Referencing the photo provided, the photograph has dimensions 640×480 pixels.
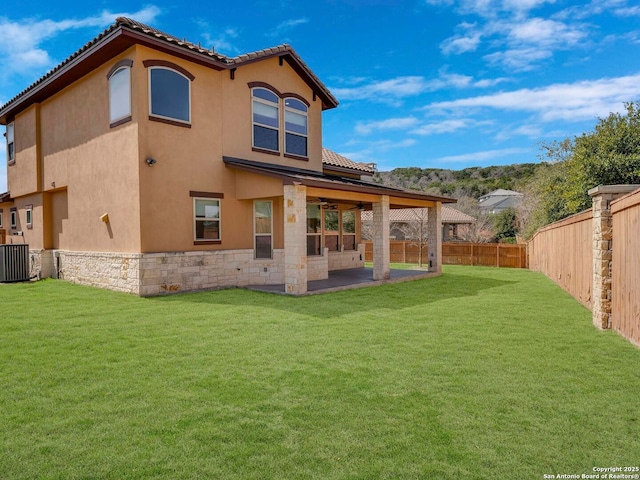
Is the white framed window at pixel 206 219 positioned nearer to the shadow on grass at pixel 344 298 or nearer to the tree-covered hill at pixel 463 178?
Answer: the shadow on grass at pixel 344 298

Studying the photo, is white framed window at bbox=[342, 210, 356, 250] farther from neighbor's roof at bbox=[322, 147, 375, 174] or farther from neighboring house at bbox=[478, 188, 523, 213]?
neighboring house at bbox=[478, 188, 523, 213]

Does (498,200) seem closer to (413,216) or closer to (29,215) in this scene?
(413,216)

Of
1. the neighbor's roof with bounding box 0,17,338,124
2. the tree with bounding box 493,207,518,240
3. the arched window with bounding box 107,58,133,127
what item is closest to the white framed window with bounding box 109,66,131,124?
the arched window with bounding box 107,58,133,127

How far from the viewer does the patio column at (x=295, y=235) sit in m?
11.4

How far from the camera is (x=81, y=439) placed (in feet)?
11.4

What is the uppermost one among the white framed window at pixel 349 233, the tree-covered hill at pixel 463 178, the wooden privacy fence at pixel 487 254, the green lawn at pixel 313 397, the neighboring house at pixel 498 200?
the tree-covered hill at pixel 463 178

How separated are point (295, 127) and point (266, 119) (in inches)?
55.6

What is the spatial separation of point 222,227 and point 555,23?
14.3 m

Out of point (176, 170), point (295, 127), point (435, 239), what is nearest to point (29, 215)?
point (176, 170)

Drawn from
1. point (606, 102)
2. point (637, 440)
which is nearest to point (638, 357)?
point (637, 440)

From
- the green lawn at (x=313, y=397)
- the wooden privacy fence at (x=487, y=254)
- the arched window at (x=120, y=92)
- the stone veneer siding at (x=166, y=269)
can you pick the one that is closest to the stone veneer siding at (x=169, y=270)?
the stone veneer siding at (x=166, y=269)

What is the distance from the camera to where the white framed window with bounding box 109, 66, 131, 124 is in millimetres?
11734

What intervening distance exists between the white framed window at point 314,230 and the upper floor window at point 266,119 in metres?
2.75

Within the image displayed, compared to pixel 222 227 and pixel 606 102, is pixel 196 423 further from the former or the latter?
pixel 606 102
